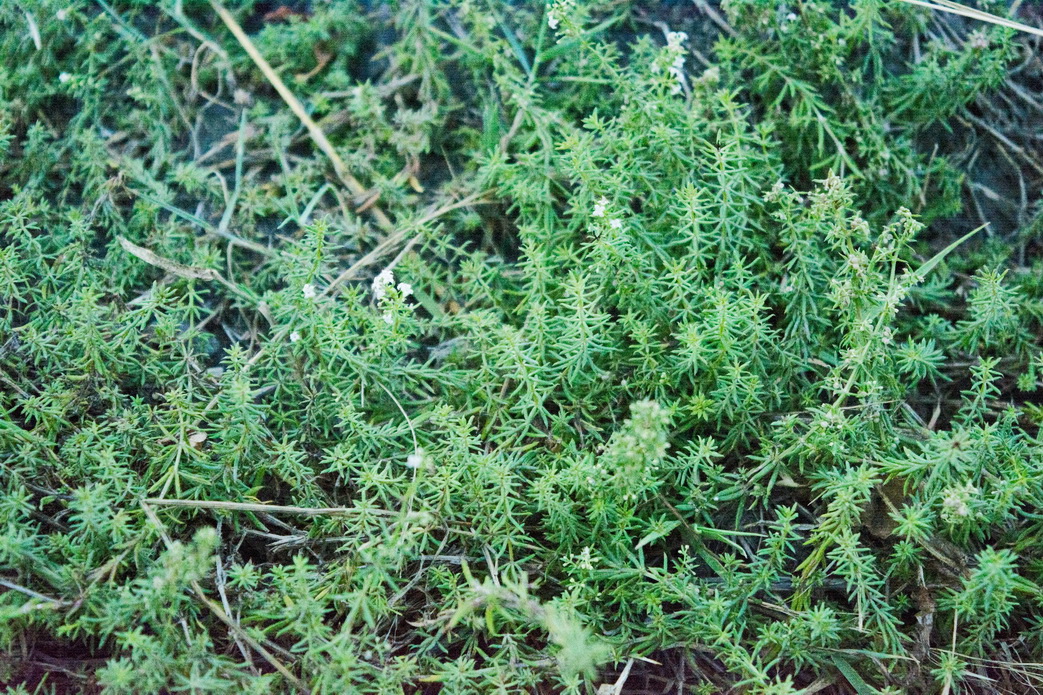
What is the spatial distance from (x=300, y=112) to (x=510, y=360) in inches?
56.5

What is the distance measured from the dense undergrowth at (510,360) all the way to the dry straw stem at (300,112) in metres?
0.02

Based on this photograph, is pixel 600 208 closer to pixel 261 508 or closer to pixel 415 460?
pixel 415 460

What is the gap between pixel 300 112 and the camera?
129 inches

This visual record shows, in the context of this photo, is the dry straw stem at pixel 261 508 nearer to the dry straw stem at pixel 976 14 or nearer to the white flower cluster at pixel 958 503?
the white flower cluster at pixel 958 503

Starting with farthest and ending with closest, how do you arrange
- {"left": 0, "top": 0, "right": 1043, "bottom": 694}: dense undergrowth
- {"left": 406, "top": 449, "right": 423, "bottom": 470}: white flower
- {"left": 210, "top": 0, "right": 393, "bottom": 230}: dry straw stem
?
1. {"left": 210, "top": 0, "right": 393, "bottom": 230}: dry straw stem
2. {"left": 406, "top": 449, "right": 423, "bottom": 470}: white flower
3. {"left": 0, "top": 0, "right": 1043, "bottom": 694}: dense undergrowth

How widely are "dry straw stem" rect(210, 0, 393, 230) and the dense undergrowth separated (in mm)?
21

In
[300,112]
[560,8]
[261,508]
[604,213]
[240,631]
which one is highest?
[560,8]

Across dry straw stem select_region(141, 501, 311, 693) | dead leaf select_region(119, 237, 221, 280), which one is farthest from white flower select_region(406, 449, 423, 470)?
dead leaf select_region(119, 237, 221, 280)

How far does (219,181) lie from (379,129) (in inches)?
25.0

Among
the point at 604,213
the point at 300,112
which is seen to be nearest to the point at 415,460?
the point at 604,213

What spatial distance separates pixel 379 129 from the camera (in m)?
3.26

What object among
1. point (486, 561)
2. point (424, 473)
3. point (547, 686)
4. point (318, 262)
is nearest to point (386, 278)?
point (318, 262)

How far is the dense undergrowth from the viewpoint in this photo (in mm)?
2297

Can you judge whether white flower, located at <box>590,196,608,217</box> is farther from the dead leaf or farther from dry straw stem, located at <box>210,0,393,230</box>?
the dead leaf
